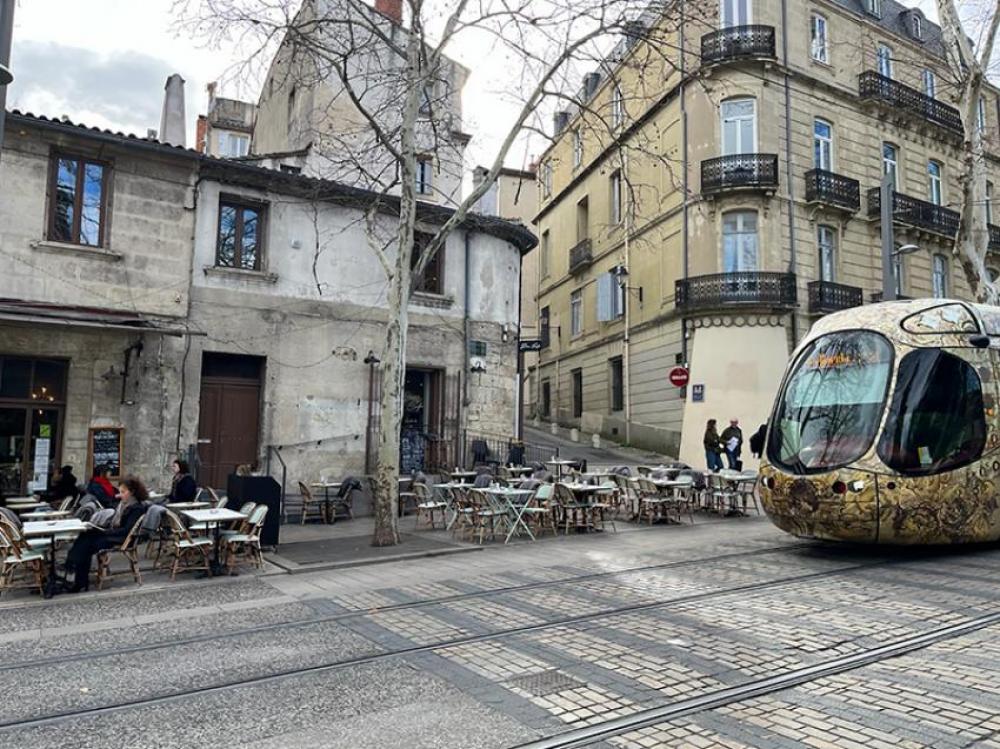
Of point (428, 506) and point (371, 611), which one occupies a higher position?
point (428, 506)

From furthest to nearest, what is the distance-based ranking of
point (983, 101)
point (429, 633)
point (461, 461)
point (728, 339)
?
point (983, 101) < point (728, 339) < point (461, 461) < point (429, 633)

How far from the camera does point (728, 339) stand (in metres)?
22.7

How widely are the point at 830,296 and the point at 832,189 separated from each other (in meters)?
3.75

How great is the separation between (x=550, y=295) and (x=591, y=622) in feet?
100

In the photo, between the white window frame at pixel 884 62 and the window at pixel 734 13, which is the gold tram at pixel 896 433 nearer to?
the window at pixel 734 13

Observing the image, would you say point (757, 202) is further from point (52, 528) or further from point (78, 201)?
point (52, 528)

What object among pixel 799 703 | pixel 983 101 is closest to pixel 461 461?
pixel 799 703

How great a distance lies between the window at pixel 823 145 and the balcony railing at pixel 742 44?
3159 millimetres

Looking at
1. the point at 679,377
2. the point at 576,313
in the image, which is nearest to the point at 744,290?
the point at 679,377

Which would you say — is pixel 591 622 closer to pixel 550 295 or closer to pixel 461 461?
pixel 461 461

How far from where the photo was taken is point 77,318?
11422 mm

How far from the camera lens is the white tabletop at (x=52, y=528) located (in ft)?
25.6

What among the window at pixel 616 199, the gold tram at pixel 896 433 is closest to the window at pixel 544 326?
Result: the window at pixel 616 199

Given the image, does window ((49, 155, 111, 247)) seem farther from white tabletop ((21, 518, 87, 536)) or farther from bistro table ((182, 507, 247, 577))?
white tabletop ((21, 518, 87, 536))
